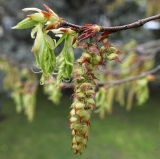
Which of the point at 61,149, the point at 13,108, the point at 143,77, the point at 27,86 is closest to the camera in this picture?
the point at 143,77

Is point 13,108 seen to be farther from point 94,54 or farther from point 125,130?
point 94,54

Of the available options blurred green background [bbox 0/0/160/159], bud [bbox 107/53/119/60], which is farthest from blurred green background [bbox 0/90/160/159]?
bud [bbox 107/53/119/60]

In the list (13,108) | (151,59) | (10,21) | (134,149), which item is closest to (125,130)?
(134,149)

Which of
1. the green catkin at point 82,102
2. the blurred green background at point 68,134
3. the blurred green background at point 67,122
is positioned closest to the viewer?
the green catkin at point 82,102

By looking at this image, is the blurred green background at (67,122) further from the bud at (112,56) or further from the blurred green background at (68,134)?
the bud at (112,56)

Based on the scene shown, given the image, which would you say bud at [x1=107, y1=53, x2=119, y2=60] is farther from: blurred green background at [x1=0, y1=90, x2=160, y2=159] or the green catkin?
blurred green background at [x1=0, y1=90, x2=160, y2=159]

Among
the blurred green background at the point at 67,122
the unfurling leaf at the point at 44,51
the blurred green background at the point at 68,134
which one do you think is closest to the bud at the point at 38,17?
the unfurling leaf at the point at 44,51

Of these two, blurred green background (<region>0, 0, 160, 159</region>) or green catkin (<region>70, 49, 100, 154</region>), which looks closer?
green catkin (<region>70, 49, 100, 154</region>)

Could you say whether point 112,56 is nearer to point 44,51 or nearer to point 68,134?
point 44,51
